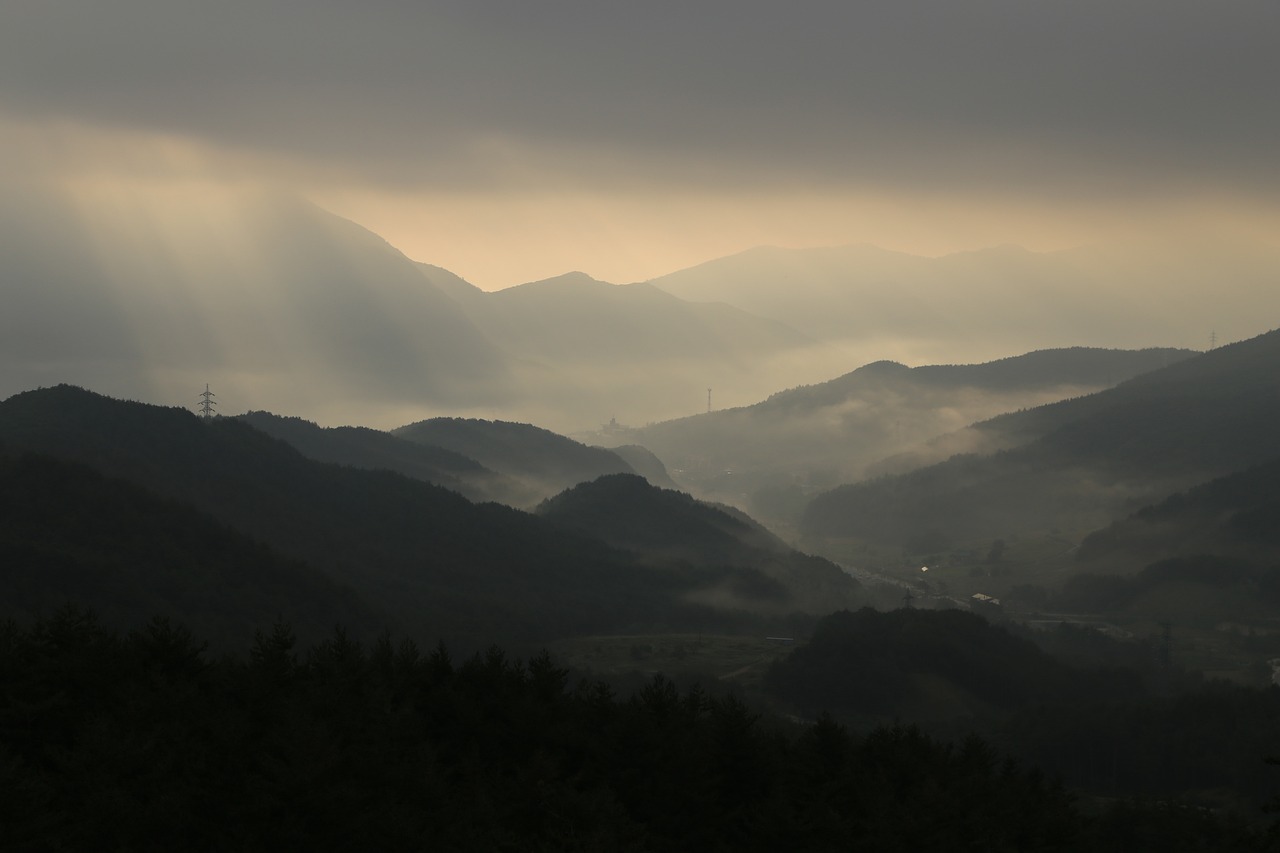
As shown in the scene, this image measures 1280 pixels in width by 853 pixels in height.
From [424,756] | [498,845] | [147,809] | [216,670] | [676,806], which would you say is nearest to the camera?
[147,809]

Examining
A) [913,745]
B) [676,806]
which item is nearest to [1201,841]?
[913,745]

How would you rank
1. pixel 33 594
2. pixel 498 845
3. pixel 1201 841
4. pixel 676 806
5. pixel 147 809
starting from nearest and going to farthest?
pixel 147 809, pixel 498 845, pixel 676 806, pixel 1201 841, pixel 33 594

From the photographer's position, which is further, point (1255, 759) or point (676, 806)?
point (1255, 759)

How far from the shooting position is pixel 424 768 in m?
79.1

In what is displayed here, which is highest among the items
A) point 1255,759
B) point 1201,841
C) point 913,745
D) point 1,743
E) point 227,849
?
point 1,743

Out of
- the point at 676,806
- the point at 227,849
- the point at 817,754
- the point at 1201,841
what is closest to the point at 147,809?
the point at 227,849

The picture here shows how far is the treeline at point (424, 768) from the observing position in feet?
223

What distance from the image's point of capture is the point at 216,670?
95.6 m

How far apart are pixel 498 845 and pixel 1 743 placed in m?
28.4

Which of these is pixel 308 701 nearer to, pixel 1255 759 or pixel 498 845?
pixel 498 845

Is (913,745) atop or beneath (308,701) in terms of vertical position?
beneath

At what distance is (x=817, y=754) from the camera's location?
101m

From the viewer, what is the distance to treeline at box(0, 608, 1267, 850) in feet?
223

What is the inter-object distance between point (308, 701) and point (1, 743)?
18.7m
